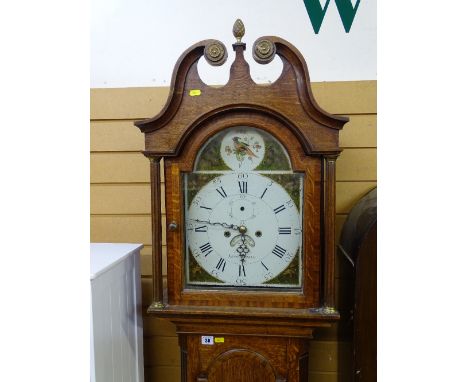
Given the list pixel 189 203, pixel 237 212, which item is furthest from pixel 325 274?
pixel 189 203

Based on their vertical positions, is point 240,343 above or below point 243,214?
below

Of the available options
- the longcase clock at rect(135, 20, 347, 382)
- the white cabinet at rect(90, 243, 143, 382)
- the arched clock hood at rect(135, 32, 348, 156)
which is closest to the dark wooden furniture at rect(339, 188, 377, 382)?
the longcase clock at rect(135, 20, 347, 382)

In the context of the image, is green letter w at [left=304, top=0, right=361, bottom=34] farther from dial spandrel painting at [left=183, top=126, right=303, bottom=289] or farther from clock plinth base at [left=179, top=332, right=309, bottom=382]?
clock plinth base at [left=179, top=332, right=309, bottom=382]

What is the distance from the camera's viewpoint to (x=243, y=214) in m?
1.07

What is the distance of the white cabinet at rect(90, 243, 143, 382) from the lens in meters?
0.97

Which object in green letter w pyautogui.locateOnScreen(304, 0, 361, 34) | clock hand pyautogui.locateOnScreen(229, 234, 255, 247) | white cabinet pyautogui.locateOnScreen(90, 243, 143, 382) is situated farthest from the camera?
green letter w pyautogui.locateOnScreen(304, 0, 361, 34)

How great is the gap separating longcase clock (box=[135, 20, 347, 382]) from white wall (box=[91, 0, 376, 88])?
44cm

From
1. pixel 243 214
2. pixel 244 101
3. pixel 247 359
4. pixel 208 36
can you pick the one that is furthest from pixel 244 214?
pixel 208 36

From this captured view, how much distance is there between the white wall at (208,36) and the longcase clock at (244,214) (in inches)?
17.2

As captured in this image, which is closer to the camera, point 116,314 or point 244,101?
point 244,101

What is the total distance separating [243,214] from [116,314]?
0.51 m

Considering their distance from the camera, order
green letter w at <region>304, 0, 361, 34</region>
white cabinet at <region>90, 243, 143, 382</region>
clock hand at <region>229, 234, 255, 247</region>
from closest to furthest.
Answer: white cabinet at <region>90, 243, 143, 382</region> → clock hand at <region>229, 234, 255, 247</region> → green letter w at <region>304, 0, 361, 34</region>

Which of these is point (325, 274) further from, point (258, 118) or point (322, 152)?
point (258, 118)

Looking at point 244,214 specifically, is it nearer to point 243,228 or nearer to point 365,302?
point 243,228
